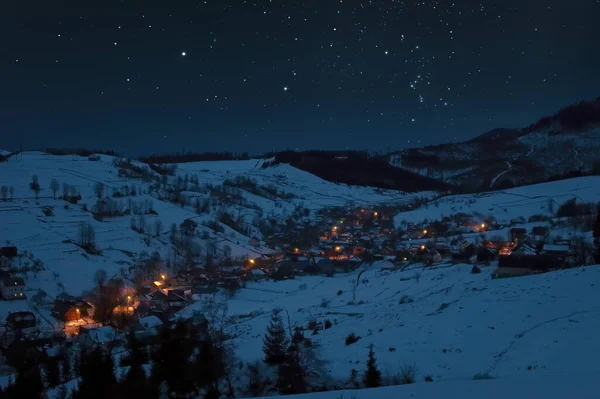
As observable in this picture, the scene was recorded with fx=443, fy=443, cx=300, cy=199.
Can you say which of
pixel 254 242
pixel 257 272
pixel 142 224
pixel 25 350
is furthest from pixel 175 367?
pixel 254 242

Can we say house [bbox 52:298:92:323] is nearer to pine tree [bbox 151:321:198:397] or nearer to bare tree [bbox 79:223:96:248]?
bare tree [bbox 79:223:96:248]

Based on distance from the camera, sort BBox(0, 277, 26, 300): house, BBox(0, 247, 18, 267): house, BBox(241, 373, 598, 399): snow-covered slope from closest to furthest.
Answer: BBox(241, 373, 598, 399): snow-covered slope
BBox(0, 277, 26, 300): house
BBox(0, 247, 18, 267): house

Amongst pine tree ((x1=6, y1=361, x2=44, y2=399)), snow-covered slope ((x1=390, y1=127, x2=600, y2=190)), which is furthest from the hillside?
snow-covered slope ((x1=390, y1=127, x2=600, y2=190))

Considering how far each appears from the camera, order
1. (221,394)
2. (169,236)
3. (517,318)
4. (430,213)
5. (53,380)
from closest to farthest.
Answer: (221,394)
(53,380)
(517,318)
(169,236)
(430,213)

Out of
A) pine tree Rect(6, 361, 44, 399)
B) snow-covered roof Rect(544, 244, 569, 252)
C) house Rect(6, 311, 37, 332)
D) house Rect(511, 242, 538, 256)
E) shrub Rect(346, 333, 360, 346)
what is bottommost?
house Rect(6, 311, 37, 332)

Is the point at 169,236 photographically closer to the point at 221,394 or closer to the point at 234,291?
the point at 234,291

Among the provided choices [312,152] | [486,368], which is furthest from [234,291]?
[312,152]

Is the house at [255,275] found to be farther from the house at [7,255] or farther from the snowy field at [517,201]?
the snowy field at [517,201]
